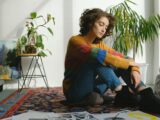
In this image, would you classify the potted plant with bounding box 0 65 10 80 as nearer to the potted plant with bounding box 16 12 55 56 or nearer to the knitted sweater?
the potted plant with bounding box 16 12 55 56

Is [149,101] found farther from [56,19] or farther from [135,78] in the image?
[56,19]

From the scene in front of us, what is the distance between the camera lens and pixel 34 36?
3596 mm

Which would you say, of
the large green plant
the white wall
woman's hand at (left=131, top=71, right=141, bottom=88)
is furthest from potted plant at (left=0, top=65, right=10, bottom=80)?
woman's hand at (left=131, top=71, right=141, bottom=88)

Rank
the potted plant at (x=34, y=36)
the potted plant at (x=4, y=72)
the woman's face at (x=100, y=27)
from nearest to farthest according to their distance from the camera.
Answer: the woman's face at (x=100, y=27), the potted plant at (x=4, y=72), the potted plant at (x=34, y=36)

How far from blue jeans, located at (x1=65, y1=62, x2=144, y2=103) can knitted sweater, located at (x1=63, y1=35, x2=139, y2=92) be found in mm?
47

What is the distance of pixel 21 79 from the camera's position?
3.82 m

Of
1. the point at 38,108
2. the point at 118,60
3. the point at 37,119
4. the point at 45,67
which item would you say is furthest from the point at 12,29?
the point at 37,119

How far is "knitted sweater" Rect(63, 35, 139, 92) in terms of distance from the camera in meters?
1.71

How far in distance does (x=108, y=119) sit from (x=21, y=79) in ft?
8.94

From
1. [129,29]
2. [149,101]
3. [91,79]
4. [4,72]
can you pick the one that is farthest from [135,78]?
[4,72]

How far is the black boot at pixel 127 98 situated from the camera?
179 cm

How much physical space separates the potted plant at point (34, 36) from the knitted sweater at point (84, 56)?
1.53 meters

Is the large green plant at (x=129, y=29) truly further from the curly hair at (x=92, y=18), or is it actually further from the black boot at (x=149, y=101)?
Answer: the black boot at (x=149, y=101)

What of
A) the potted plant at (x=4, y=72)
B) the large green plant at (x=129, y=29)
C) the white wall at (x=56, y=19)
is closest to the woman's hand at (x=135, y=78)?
the large green plant at (x=129, y=29)
